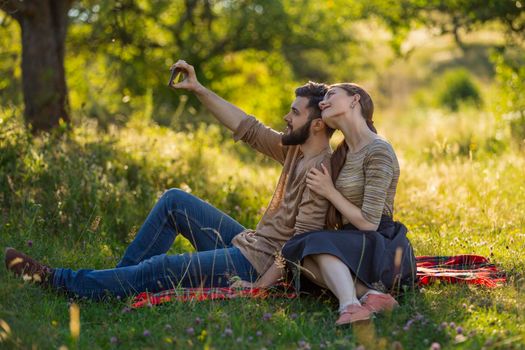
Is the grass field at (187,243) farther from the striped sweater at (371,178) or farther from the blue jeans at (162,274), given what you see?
the striped sweater at (371,178)

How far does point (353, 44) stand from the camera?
57.5 ft

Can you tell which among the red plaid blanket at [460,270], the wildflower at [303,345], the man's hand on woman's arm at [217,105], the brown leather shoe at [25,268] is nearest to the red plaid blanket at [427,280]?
the red plaid blanket at [460,270]

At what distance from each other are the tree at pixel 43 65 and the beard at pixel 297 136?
14.4ft

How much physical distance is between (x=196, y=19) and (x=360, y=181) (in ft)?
41.1

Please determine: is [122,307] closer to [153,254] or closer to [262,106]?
[153,254]

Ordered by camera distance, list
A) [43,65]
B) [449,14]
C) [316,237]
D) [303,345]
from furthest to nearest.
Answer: [449,14]
[43,65]
[316,237]
[303,345]

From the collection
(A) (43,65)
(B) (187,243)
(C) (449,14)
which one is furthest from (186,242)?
(C) (449,14)

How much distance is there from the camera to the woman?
4.04 metres

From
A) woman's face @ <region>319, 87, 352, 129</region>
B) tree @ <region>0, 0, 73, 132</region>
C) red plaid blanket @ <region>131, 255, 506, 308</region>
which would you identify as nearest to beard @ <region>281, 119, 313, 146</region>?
woman's face @ <region>319, 87, 352, 129</region>

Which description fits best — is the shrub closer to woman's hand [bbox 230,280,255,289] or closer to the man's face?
the man's face

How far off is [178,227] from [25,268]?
1.00 m

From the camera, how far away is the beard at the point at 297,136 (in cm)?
446

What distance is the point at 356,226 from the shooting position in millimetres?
4223

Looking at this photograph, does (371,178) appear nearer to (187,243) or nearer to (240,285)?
(240,285)
